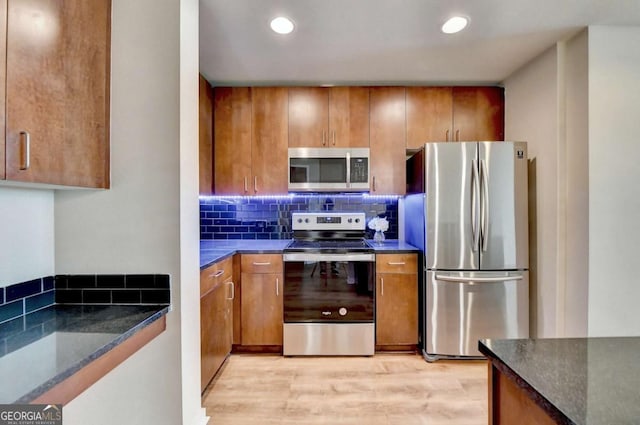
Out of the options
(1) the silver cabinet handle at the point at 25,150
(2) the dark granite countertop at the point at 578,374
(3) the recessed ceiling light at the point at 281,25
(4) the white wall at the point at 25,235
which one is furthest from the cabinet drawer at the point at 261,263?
(2) the dark granite countertop at the point at 578,374

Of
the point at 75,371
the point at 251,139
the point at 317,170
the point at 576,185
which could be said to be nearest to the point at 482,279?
the point at 576,185

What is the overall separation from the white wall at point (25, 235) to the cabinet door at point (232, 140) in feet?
5.54

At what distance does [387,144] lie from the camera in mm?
3047

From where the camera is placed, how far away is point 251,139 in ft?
9.98

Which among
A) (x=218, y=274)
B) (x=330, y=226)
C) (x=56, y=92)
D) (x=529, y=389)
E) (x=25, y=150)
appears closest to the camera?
(x=529, y=389)

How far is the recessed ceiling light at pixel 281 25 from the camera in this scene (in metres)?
2.05

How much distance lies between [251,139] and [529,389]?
2.81m

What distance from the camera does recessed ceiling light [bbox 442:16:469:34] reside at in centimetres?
205

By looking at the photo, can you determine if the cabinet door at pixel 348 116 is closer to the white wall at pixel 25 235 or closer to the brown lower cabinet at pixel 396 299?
the brown lower cabinet at pixel 396 299

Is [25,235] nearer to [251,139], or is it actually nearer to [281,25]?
[281,25]

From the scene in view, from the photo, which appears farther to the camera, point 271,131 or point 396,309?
point 271,131

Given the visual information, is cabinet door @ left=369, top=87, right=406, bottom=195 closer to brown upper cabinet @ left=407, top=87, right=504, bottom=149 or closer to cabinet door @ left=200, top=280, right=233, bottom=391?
brown upper cabinet @ left=407, top=87, right=504, bottom=149

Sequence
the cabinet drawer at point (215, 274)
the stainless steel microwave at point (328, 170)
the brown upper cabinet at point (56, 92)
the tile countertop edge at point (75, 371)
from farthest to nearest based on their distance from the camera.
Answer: the stainless steel microwave at point (328, 170)
the cabinet drawer at point (215, 274)
the brown upper cabinet at point (56, 92)
the tile countertop edge at point (75, 371)

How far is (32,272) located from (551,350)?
1.79m
